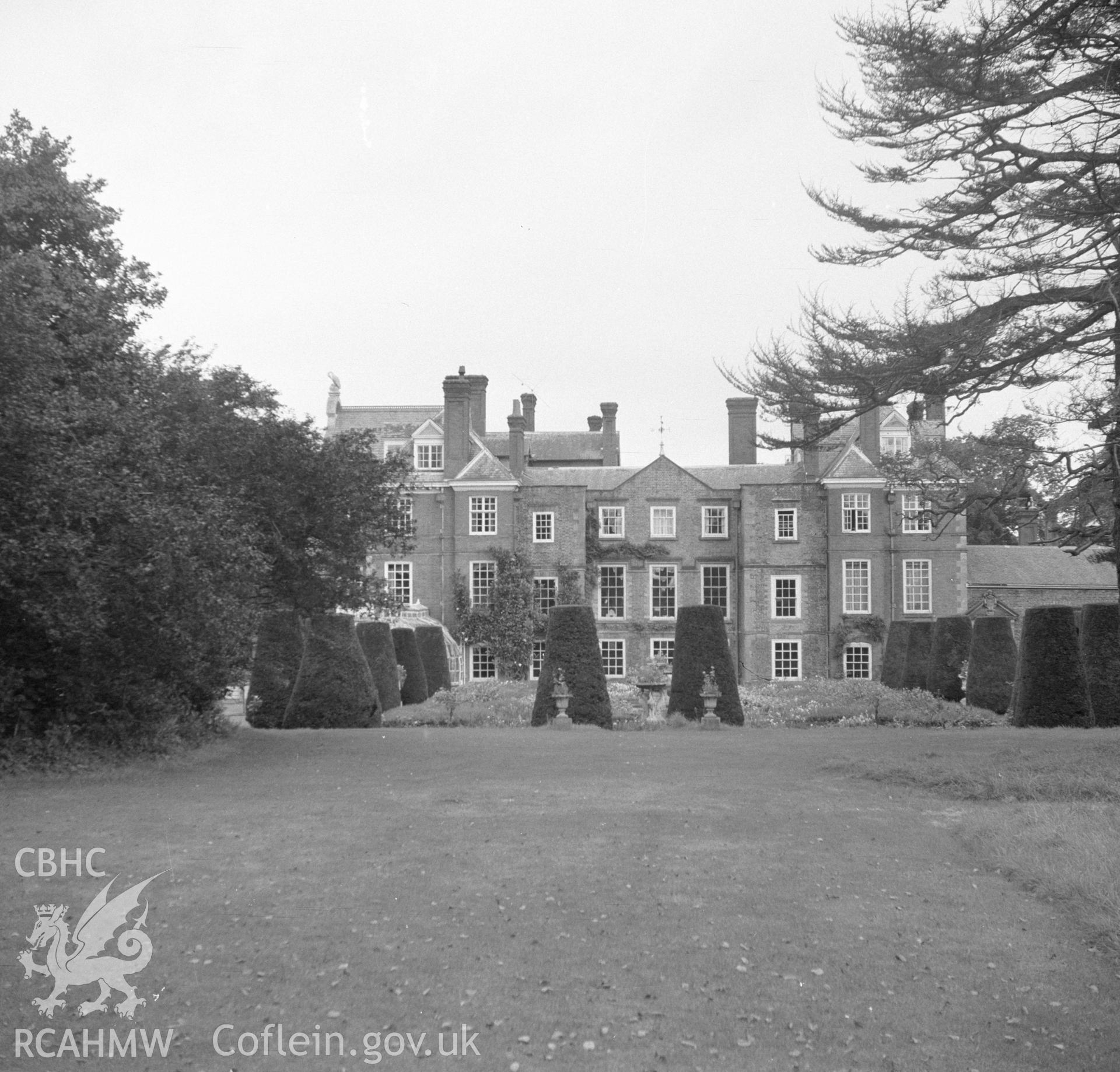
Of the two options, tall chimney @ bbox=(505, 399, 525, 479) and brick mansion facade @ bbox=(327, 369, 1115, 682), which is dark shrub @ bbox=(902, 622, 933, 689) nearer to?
brick mansion facade @ bbox=(327, 369, 1115, 682)

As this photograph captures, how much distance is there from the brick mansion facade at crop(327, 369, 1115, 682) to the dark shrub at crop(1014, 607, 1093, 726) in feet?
61.2

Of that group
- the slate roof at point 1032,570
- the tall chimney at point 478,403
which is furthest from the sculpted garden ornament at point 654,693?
the tall chimney at point 478,403

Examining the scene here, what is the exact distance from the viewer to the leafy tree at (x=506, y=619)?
4066 cm

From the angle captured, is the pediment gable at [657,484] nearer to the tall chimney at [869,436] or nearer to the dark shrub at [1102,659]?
the tall chimney at [869,436]

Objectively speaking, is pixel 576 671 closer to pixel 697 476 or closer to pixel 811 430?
pixel 811 430

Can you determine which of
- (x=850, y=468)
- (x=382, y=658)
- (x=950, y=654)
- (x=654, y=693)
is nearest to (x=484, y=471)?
(x=850, y=468)

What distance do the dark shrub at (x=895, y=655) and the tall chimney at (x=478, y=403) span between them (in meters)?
19.4

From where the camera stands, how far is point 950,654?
31.2 meters

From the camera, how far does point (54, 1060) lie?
503 centimetres

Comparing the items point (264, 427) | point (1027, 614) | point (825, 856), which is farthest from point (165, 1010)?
point (1027, 614)

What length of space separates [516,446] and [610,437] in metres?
8.23

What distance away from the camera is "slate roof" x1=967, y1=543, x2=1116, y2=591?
43688mm

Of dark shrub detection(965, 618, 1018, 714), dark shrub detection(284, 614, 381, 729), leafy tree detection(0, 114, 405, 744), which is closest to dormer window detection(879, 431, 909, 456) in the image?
dark shrub detection(965, 618, 1018, 714)

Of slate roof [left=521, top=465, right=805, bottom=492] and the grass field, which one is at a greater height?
slate roof [left=521, top=465, right=805, bottom=492]
